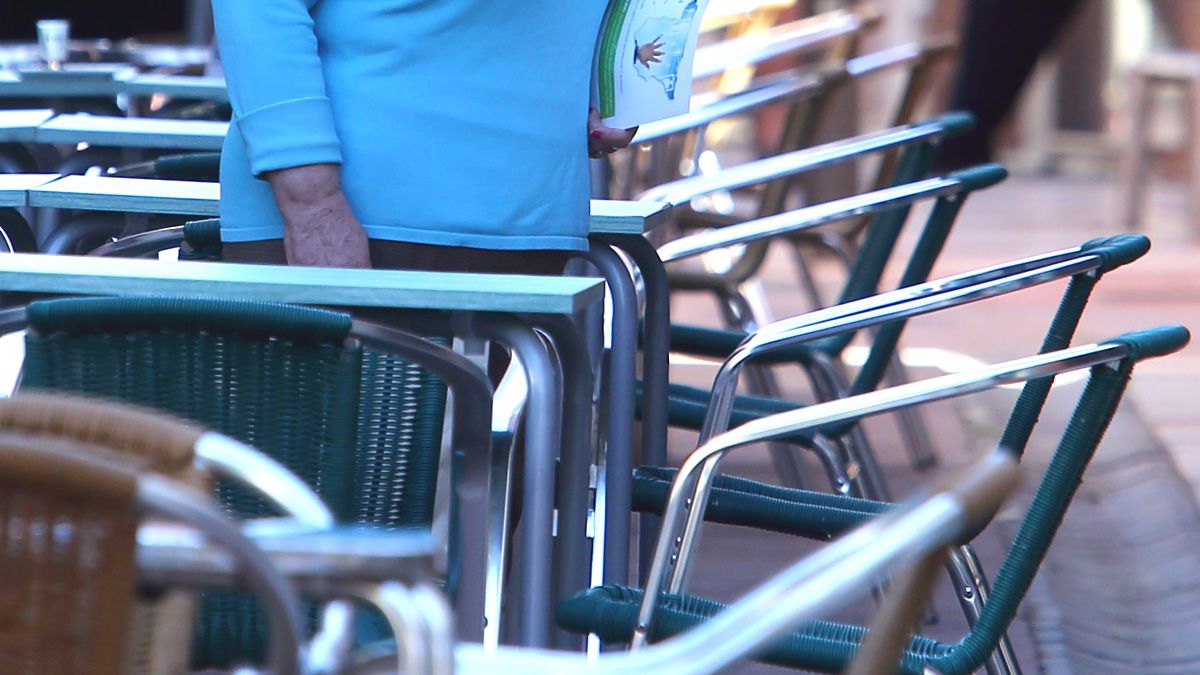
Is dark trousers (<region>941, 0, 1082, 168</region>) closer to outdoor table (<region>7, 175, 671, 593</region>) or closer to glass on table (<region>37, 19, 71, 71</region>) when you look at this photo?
glass on table (<region>37, 19, 71, 71</region>)

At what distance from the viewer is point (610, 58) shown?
7.78 ft

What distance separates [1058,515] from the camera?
1.89m

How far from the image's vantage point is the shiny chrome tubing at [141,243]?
8.93 feet

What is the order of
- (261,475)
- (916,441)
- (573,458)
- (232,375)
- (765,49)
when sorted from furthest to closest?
(765,49), (916,441), (573,458), (232,375), (261,475)

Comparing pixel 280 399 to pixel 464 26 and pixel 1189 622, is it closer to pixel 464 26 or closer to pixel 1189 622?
pixel 464 26

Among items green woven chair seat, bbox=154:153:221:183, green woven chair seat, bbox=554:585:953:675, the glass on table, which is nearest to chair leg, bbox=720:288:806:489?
green woven chair seat, bbox=154:153:221:183

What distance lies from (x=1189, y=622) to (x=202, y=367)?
7.10 feet

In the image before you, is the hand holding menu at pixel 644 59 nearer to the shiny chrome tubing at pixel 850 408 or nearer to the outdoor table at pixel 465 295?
the outdoor table at pixel 465 295

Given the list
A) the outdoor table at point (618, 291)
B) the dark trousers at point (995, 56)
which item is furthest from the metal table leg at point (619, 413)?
the dark trousers at point (995, 56)

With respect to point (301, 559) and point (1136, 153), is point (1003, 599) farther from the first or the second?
point (1136, 153)

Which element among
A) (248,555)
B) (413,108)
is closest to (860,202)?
(413,108)

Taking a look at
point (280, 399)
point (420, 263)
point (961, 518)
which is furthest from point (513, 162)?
point (961, 518)

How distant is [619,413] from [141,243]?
2.39 ft

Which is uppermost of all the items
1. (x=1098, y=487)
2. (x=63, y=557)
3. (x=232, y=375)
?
(x=1098, y=487)
